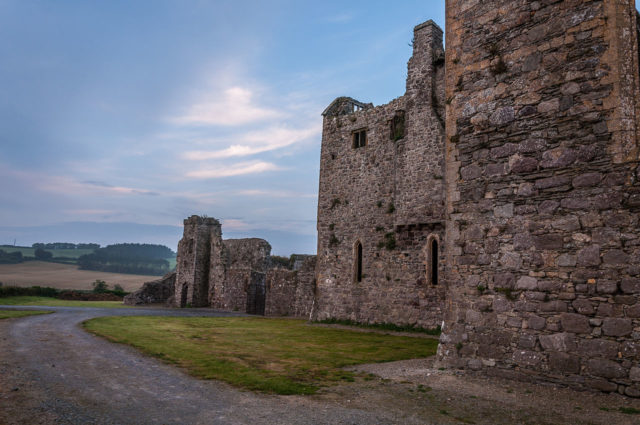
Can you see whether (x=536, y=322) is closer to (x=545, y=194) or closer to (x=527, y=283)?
(x=527, y=283)

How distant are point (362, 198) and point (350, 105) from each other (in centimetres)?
565

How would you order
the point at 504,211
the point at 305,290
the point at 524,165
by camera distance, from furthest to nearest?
1. the point at 305,290
2. the point at 504,211
3. the point at 524,165

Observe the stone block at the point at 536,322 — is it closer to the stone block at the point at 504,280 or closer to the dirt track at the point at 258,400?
the stone block at the point at 504,280

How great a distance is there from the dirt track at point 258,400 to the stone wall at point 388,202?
8.42 meters

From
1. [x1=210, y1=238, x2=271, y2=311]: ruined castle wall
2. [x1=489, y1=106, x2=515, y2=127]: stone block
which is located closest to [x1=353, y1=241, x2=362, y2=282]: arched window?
[x1=210, y1=238, x2=271, y2=311]: ruined castle wall

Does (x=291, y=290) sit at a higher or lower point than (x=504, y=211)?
lower

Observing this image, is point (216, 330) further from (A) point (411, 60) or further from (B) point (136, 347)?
(A) point (411, 60)

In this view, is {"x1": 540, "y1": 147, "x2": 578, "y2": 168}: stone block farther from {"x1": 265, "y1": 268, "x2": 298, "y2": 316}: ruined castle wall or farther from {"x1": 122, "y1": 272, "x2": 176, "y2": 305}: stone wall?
{"x1": 122, "y1": 272, "x2": 176, "y2": 305}: stone wall

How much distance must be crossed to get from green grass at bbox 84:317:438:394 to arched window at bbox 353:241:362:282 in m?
3.16

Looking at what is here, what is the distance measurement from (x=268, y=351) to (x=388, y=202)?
945cm

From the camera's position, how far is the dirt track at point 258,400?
5.14m

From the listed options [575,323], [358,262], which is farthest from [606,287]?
[358,262]

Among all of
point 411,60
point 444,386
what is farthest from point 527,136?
point 411,60

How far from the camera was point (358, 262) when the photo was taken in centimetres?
1902
